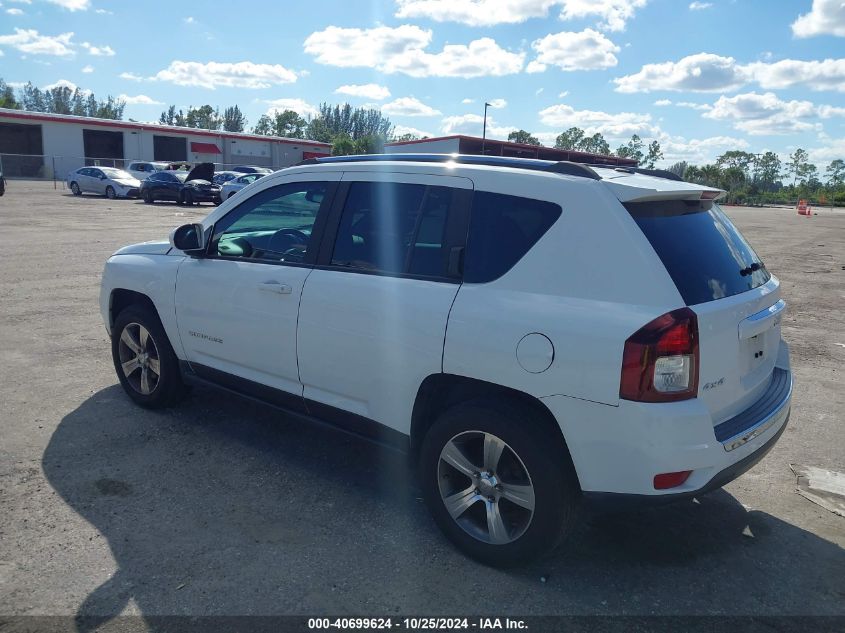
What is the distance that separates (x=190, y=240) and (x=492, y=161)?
2.22 metres

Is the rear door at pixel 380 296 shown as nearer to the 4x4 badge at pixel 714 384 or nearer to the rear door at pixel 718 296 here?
the rear door at pixel 718 296

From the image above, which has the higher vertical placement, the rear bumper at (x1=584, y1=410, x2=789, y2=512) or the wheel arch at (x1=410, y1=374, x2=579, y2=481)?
the wheel arch at (x1=410, y1=374, x2=579, y2=481)

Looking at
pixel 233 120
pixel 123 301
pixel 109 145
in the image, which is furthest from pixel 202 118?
pixel 123 301

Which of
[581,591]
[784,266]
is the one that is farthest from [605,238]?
[784,266]

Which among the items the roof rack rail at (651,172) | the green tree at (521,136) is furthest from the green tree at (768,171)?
the roof rack rail at (651,172)

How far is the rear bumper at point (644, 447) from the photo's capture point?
276cm

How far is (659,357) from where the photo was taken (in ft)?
8.97

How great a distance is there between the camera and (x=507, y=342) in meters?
3.01

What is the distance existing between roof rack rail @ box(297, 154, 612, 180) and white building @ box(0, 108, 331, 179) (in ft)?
160

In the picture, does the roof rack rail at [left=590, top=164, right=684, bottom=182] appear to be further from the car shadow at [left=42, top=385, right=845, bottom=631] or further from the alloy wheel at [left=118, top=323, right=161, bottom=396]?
the alloy wheel at [left=118, top=323, right=161, bottom=396]

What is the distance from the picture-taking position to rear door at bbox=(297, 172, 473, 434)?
336 cm

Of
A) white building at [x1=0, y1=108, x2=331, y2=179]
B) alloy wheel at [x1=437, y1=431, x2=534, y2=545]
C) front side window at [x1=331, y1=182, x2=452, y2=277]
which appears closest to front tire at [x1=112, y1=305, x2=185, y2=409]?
front side window at [x1=331, y1=182, x2=452, y2=277]

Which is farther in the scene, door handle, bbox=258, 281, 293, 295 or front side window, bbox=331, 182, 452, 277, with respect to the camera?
door handle, bbox=258, 281, 293, 295

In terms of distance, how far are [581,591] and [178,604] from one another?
1.84 meters
